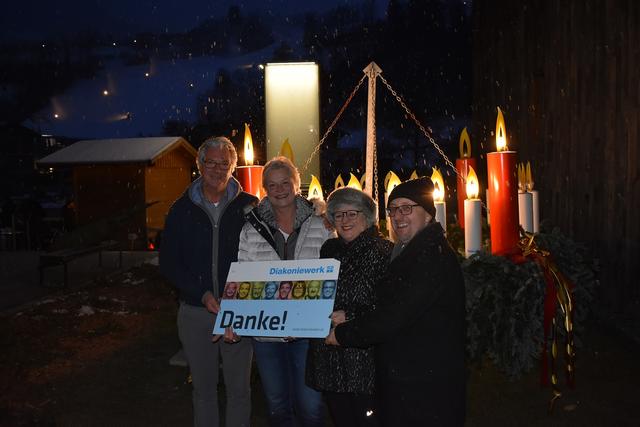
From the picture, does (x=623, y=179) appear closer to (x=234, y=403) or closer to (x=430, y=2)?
(x=234, y=403)

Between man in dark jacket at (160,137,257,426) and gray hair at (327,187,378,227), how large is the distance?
1.92 feet

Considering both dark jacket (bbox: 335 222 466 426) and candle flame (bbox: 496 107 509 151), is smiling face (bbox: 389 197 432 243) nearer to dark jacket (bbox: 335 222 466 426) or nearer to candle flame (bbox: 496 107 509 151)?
dark jacket (bbox: 335 222 466 426)

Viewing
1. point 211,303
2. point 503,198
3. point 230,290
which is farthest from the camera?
point 503,198

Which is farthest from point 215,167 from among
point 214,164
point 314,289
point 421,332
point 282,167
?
point 421,332

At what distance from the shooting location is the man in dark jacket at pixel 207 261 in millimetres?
3248

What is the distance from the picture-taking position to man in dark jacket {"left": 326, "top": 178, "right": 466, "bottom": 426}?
7.76 ft

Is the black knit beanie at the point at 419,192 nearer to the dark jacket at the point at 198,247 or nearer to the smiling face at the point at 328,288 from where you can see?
the smiling face at the point at 328,288

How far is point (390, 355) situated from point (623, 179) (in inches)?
203

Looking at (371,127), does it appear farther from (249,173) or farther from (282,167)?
(282,167)

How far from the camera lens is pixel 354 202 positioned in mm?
2803

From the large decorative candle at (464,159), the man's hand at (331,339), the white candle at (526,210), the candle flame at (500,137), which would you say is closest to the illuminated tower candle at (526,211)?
the white candle at (526,210)

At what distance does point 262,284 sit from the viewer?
297 centimetres

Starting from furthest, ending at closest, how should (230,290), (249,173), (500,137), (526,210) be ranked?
(526,210)
(249,173)
(500,137)
(230,290)

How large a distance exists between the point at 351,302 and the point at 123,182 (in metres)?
14.8
